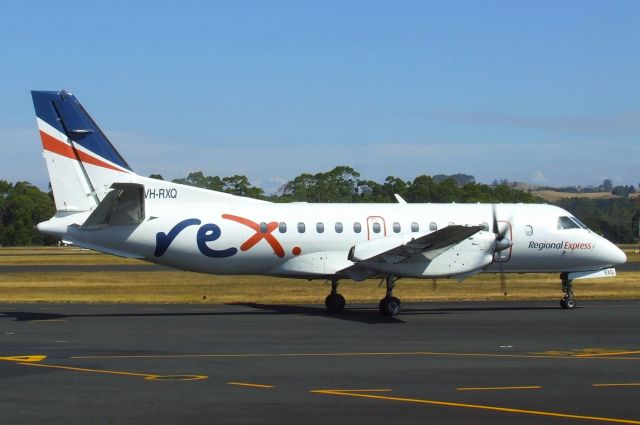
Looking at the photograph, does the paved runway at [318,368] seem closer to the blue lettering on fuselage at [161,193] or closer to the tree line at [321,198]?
the blue lettering on fuselage at [161,193]

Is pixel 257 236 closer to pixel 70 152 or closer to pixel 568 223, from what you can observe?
pixel 70 152

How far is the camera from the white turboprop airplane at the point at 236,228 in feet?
88.5

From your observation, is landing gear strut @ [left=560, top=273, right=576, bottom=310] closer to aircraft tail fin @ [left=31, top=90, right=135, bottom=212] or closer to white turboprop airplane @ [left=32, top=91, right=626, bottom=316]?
white turboprop airplane @ [left=32, top=91, right=626, bottom=316]

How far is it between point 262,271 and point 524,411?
17356mm

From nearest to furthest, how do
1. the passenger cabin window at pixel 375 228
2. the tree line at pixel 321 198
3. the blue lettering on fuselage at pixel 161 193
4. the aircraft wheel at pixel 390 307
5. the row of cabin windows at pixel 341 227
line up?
1. the aircraft wheel at pixel 390 307
2. the blue lettering on fuselage at pixel 161 193
3. the row of cabin windows at pixel 341 227
4. the passenger cabin window at pixel 375 228
5. the tree line at pixel 321 198

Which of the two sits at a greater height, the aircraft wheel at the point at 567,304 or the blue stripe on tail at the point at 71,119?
the blue stripe on tail at the point at 71,119

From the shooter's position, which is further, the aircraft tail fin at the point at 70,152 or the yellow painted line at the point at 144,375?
the aircraft tail fin at the point at 70,152

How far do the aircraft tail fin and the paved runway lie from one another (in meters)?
3.64

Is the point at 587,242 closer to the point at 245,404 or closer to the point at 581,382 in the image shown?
the point at 581,382

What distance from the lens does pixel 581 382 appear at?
1505cm

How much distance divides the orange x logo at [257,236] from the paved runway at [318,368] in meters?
2.13

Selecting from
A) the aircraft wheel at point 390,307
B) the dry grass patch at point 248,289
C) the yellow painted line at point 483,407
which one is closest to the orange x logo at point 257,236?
the aircraft wheel at point 390,307

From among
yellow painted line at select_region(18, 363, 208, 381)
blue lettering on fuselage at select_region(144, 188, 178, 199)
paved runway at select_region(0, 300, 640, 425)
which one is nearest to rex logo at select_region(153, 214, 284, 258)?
blue lettering on fuselage at select_region(144, 188, 178, 199)

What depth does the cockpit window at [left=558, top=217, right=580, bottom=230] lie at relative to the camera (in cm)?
3170
